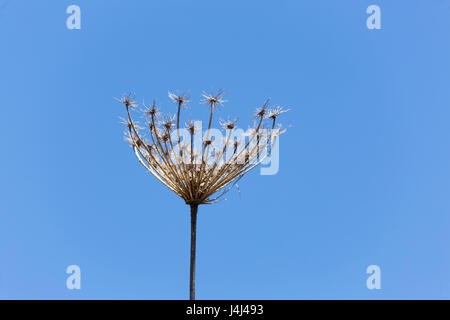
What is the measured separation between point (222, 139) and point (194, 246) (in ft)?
9.32

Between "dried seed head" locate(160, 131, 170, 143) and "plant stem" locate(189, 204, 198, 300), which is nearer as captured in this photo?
"plant stem" locate(189, 204, 198, 300)

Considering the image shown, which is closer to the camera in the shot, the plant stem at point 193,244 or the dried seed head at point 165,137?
the plant stem at point 193,244

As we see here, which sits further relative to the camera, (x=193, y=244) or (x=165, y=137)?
(x=165, y=137)

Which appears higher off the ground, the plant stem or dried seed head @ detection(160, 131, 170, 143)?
dried seed head @ detection(160, 131, 170, 143)

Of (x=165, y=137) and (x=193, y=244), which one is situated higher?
(x=165, y=137)

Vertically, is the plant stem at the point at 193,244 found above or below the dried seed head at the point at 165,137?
below
